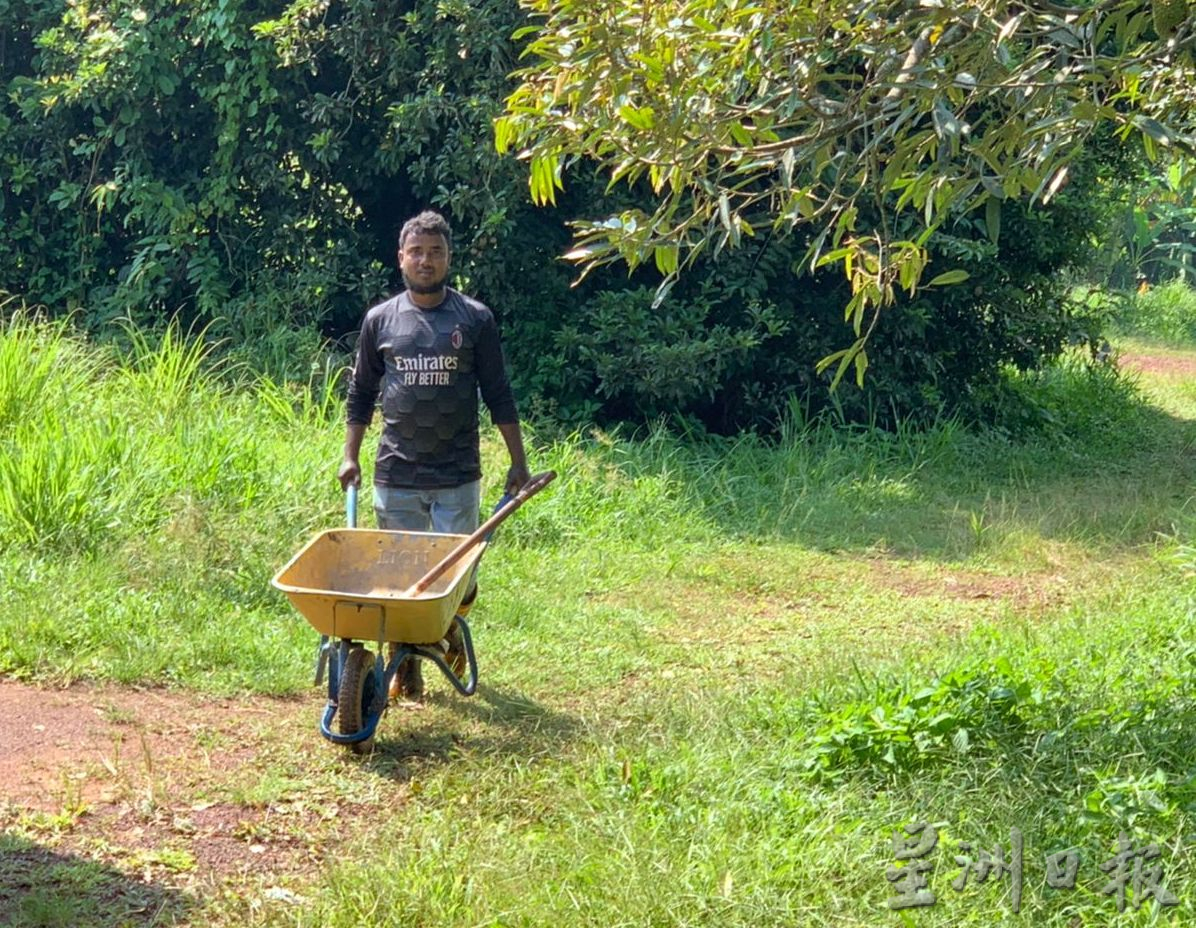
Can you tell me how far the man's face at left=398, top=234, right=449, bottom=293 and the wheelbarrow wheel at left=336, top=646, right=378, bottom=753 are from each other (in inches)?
55.3

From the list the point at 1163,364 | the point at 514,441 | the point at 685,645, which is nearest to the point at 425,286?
the point at 514,441

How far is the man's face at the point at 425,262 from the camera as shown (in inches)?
216

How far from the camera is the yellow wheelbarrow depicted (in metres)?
4.96

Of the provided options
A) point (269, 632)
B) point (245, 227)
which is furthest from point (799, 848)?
point (245, 227)

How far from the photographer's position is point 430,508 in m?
5.78

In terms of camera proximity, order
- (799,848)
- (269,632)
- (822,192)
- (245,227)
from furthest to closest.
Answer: (245,227), (822,192), (269,632), (799,848)

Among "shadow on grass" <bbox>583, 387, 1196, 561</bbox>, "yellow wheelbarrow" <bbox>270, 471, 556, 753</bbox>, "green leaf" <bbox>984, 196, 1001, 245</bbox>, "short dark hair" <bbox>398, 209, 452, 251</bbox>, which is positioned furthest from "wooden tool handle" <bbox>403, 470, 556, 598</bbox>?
"shadow on grass" <bbox>583, 387, 1196, 561</bbox>

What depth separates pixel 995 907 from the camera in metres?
3.86

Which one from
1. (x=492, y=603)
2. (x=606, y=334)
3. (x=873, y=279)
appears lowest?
(x=492, y=603)

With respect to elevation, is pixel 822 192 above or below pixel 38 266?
above

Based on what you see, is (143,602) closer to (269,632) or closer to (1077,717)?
(269,632)

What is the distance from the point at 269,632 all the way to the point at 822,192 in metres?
5.44

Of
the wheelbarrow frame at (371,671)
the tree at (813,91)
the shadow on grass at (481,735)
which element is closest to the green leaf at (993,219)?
the tree at (813,91)

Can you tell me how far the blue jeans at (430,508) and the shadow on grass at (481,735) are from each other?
671 millimetres
